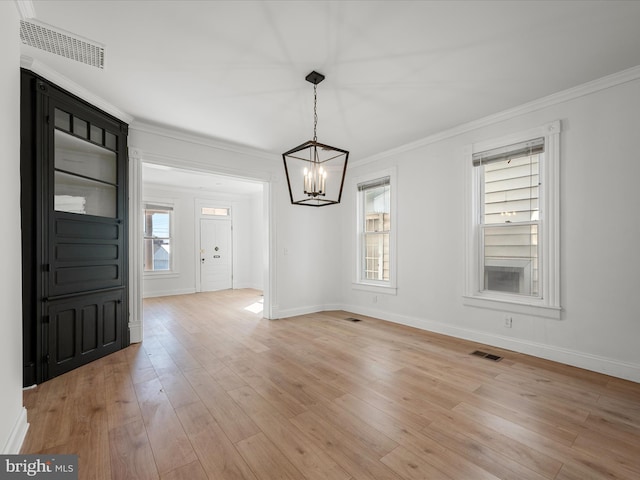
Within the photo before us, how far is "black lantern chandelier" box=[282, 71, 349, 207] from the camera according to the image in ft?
8.80

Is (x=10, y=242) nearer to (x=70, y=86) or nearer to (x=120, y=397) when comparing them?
(x=120, y=397)

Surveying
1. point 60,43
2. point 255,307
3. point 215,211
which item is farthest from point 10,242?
point 215,211

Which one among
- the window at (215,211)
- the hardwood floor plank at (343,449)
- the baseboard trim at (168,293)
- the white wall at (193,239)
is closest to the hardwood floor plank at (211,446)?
the hardwood floor plank at (343,449)

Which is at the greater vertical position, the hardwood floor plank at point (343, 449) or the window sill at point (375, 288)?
the window sill at point (375, 288)

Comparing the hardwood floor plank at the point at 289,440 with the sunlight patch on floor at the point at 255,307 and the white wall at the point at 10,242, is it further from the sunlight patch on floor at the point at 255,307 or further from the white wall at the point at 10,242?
the sunlight patch on floor at the point at 255,307

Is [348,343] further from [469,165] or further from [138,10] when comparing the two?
[138,10]

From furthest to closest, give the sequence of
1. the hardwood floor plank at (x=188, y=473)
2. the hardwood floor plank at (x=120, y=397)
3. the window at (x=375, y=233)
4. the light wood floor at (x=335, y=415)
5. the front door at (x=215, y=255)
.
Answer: the front door at (x=215, y=255) → the window at (x=375, y=233) → the hardwood floor plank at (x=120, y=397) → the light wood floor at (x=335, y=415) → the hardwood floor plank at (x=188, y=473)

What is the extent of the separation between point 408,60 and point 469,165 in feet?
6.33

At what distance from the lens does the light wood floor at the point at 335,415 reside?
168 centimetres

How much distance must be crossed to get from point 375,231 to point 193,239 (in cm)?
521

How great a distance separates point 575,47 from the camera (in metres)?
2.39

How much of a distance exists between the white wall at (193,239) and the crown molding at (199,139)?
3800 mm

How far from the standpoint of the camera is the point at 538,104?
328cm

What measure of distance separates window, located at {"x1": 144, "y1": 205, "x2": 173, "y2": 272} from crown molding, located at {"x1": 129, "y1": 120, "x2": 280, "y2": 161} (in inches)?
154
